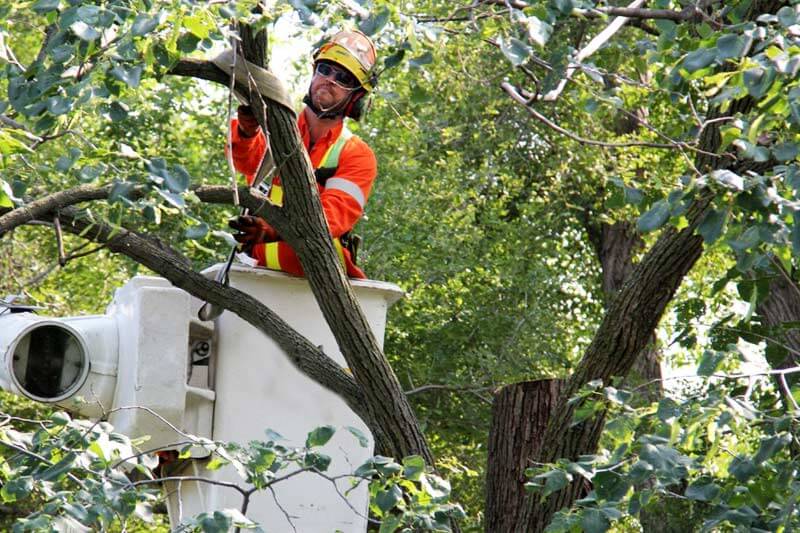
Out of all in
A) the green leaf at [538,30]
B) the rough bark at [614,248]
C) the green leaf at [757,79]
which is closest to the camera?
the green leaf at [757,79]

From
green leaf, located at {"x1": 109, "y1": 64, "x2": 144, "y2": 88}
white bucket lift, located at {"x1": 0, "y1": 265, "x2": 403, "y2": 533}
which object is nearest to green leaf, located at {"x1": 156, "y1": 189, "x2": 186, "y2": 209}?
green leaf, located at {"x1": 109, "y1": 64, "x2": 144, "y2": 88}

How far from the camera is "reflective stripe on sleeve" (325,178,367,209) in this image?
4789 millimetres

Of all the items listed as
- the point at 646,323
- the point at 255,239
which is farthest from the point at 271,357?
the point at 646,323

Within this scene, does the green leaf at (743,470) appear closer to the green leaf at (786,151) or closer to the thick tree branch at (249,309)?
the green leaf at (786,151)

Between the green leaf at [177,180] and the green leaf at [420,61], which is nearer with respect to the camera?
the green leaf at [177,180]

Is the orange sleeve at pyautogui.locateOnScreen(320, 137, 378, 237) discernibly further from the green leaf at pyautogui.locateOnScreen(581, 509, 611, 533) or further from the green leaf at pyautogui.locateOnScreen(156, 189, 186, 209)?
the green leaf at pyautogui.locateOnScreen(581, 509, 611, 533)

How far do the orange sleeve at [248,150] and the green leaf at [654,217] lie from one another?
70.0 inches

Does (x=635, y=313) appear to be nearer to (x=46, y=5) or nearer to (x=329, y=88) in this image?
(x=329, y=88)

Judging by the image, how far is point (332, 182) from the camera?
4.82 metres

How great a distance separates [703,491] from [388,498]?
0.72 m

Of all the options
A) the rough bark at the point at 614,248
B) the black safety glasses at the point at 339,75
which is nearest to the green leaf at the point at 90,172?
the black safety glasses at the point at 339,75

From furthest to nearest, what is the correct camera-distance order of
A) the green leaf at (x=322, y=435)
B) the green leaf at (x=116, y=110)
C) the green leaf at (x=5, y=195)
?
the green leaf at (x=116, y=110)
the green leaf at (x=322, y=435)
the green leaf at (x=5, y=195)

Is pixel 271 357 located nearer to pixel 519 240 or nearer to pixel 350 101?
pixel 350 101

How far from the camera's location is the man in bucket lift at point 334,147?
4.71m
